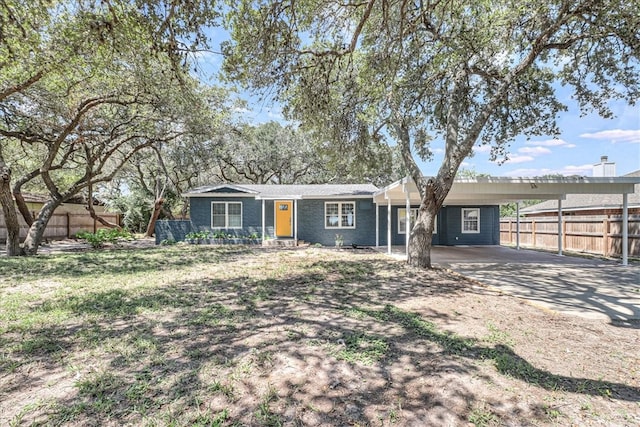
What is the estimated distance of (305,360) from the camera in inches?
120

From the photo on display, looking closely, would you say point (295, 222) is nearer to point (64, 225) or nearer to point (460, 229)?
point (460, 229)

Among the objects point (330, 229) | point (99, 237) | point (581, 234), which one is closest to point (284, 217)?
point (330, 229)

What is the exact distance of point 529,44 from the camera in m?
6.96

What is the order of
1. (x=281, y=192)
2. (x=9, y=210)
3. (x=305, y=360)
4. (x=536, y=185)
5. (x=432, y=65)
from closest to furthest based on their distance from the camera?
(x=305, y=360), (x=432, y=65), (x=536, y=185), (x=9, y=210), (x=281, y=192)

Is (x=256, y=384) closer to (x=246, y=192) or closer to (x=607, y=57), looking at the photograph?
(x=607, y=57)

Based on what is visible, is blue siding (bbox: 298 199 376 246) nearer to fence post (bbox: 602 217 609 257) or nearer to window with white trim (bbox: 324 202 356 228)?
window with white trim (bbox: 324 202 356 228)

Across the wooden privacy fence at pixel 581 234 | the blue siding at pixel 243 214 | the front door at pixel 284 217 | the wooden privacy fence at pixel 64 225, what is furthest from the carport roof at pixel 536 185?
the wooden privacy fence at pixel 64 225

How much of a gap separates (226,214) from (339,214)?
5430 mm

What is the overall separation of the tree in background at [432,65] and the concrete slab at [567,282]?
1.84m

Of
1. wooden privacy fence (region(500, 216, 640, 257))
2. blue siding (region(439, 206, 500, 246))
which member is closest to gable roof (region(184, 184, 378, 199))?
blue siding (region(439, 206, 500, 246))

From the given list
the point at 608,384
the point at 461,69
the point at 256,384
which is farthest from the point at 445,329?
the point at 461,69

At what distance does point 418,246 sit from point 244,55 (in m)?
5.81

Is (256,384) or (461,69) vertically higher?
(461,69)

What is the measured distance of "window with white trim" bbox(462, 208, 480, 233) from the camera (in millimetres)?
15172
